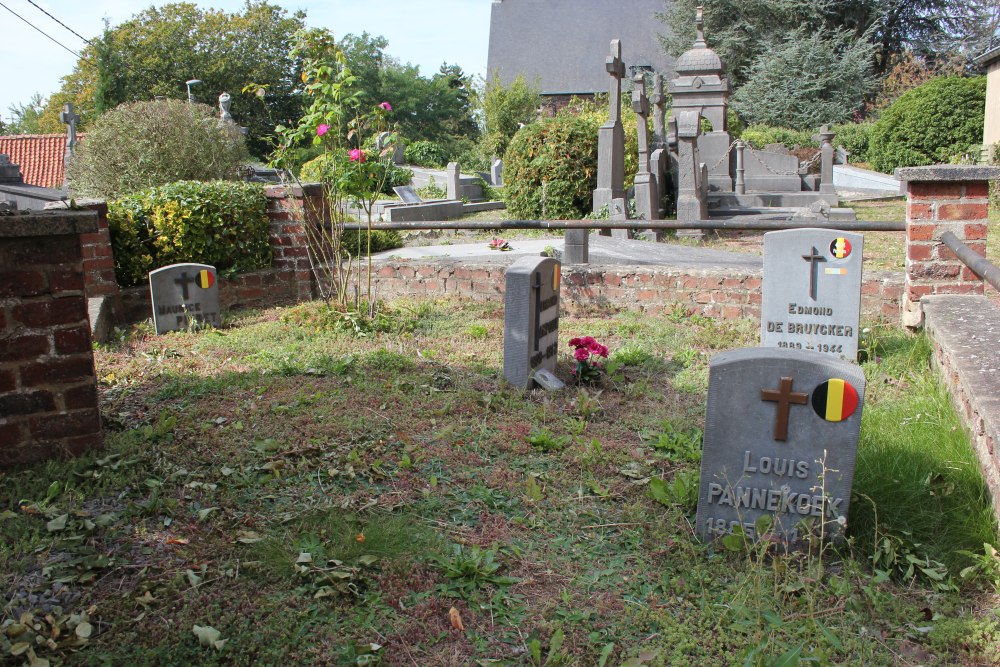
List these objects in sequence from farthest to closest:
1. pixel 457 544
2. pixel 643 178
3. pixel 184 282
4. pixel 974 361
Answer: pixel 643 178 < pixel 184 282 < pixel 974 361 < pixel 457 544

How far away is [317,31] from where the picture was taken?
6.42 m

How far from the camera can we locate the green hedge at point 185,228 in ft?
23.7

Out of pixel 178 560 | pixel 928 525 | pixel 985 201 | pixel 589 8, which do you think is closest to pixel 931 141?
pixel 985 201

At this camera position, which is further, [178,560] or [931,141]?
[931,141]

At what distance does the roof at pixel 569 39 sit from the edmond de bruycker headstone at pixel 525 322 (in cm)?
4376

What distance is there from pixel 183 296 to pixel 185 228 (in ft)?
3.19

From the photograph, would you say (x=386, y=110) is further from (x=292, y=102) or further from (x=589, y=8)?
(x=589, y=8)

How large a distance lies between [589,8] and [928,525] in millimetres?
52444

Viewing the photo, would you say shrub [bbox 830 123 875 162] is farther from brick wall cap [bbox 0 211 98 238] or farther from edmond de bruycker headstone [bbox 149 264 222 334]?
brick wall cap [bbox 0 211 98 238]

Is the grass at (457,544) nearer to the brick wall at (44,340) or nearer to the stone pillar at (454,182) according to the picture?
the brick wall at (44,340)

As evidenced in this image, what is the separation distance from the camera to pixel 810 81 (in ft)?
102

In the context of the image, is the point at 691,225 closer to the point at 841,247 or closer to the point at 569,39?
the point at 841,247

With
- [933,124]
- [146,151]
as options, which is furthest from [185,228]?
[933,124]

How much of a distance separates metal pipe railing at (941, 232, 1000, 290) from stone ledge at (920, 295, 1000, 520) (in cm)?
39
